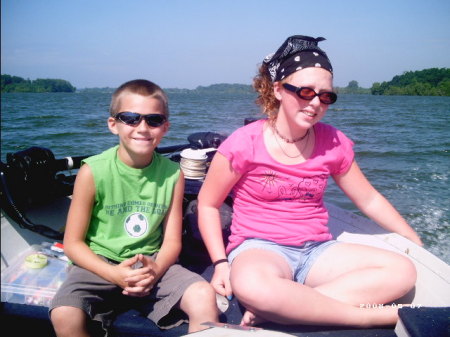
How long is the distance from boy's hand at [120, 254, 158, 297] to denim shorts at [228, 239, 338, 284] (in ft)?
1.52

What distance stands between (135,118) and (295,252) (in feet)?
3.47

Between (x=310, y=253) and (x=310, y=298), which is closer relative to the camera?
(x=310, y=298)

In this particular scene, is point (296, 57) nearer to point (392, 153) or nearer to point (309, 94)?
point (309, 94)

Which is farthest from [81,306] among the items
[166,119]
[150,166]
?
[166,119]

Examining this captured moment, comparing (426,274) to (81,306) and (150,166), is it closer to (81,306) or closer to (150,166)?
(150,166)

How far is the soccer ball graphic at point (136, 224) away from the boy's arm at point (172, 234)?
13 centimetres

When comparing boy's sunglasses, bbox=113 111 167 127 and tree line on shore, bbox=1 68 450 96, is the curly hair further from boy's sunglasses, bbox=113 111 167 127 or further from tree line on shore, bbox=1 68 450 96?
tree line on shore, bbox=1 68 450 96

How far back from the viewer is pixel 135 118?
1658 millimetres

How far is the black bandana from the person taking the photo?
1.77 meters

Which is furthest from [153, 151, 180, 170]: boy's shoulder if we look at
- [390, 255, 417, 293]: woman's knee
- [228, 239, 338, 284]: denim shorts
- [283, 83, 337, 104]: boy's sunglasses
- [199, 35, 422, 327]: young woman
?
[390, 255, 417, 293]: woman's knee

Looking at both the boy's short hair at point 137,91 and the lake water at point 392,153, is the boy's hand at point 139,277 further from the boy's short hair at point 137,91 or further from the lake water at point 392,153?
the lake water at point 392,153

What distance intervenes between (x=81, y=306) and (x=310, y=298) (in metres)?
0.96

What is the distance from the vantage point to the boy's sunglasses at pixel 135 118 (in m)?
1.65

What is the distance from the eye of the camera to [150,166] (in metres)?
1.79
